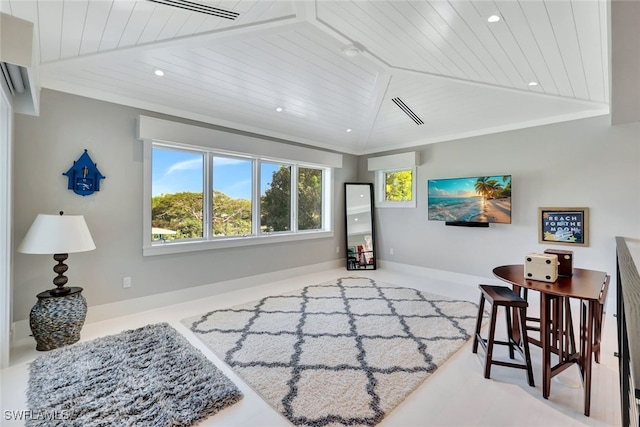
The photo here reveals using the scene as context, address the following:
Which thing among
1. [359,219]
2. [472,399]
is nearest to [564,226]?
[472,399]

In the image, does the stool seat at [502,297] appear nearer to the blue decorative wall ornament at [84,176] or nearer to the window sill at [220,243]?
the window sill at [220,243]

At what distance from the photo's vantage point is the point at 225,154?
430 cm

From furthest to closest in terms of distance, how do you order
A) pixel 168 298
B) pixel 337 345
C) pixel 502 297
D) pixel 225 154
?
pixel 225 154, pixel 168 298, pixel 337 345, pixel 502 297

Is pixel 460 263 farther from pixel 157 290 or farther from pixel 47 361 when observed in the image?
pixel 47 361

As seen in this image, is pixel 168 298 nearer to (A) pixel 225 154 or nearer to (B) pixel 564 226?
(A) pixel 225 154

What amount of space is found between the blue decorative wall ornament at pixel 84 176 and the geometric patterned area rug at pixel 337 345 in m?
1.75

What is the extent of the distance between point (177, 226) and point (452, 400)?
11.6ft

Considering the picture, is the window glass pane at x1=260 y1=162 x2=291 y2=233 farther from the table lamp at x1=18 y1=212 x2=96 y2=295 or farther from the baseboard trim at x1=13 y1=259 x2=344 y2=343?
the table lamp at x1=18 y1=212 x2=96 y2=295

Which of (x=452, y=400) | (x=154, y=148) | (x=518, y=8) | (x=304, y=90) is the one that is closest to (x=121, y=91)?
(x=154, y=148)

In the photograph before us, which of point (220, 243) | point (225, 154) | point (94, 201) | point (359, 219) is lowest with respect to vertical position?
point (220, 243)

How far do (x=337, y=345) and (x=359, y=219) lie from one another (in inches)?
142

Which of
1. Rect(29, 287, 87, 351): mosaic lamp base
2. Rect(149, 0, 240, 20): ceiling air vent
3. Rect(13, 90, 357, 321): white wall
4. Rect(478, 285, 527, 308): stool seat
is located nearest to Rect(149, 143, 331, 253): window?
Rect(13, 90, 357, 321): white wall

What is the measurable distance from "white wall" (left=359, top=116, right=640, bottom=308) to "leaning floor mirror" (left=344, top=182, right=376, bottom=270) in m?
0.61

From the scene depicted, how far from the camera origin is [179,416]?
174 cm
